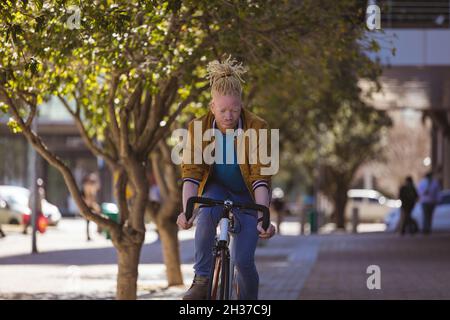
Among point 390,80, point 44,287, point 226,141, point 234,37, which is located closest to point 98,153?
point 234,37

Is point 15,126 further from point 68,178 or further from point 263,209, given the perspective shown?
point 263,209

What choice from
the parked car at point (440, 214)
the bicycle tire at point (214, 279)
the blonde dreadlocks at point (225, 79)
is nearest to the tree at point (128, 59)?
the blonde dreadlocks at point (225, 79)

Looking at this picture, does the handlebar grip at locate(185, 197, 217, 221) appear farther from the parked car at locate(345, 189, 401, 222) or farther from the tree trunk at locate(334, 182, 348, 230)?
the parked car at locate(345, 189, 401, 222)

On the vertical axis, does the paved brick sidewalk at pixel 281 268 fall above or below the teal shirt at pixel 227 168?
below

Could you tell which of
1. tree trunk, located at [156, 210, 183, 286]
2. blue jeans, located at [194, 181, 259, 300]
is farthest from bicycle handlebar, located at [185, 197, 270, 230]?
tree trunk, located at [156, 210, 183, 286]

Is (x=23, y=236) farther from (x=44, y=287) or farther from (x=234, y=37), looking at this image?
(x=234, y=37)

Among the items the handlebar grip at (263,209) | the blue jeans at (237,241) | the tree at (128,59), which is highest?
the tree at (128,59)

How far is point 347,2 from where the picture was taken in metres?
13.1

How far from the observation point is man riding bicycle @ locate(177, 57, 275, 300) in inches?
273

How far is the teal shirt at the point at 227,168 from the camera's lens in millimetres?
7016

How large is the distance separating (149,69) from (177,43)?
1.09m

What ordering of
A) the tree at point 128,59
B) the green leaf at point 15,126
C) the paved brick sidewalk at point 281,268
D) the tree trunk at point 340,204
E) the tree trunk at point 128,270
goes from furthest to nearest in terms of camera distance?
the tree trunk at point 340,204 → the paved brick sidewalk at point 281,268 → the tree trunk at point 128,270 → the green leaf at point 15,126 → the tree at point 128,59

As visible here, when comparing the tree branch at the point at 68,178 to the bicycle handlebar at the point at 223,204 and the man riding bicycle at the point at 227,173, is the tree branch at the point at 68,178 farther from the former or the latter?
the bicycle handlebar at the point at 223,204

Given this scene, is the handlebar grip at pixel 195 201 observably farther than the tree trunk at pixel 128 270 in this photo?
No
